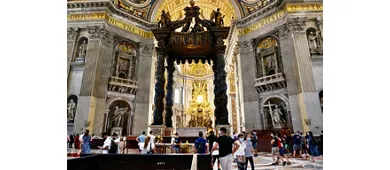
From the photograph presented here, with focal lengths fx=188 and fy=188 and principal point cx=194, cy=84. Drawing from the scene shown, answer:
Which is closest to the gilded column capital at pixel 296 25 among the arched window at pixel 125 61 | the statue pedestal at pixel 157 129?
the statue pedestal at pixel 157 129

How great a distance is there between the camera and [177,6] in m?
15.3

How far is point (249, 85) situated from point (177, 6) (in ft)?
28.5

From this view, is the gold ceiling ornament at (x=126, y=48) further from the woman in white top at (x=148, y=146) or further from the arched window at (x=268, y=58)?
the woman in white top at (x=148, y=146)

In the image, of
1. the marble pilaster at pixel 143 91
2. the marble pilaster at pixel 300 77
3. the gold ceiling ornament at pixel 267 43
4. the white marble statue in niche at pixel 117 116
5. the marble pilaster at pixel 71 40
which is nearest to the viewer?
the marble pilaster at pixel 300 77

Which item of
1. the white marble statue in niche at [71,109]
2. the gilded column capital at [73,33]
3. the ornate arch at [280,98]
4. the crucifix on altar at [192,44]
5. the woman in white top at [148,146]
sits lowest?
the woman in white top at [148,146]

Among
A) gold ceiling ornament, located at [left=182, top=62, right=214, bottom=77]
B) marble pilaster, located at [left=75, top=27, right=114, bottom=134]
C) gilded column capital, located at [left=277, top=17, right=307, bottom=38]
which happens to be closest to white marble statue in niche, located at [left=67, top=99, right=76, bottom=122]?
marble pilaster, located at [left=75, top=27, right=114, bottom=134]

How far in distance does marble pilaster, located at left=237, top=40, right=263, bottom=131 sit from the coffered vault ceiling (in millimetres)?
2461

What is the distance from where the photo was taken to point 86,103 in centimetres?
1034

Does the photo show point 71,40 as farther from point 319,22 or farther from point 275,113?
point 319,22

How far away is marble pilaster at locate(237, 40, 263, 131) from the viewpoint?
37.2 feet

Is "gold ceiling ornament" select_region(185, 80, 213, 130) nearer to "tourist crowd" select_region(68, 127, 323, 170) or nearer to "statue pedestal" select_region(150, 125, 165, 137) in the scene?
"tourist crowd" select_region(68, 127, 323, 170)

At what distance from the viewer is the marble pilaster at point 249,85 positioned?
11.4 meters

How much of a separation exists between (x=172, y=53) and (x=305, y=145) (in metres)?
6.48

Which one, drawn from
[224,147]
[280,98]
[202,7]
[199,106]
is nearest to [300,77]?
[280,98]
